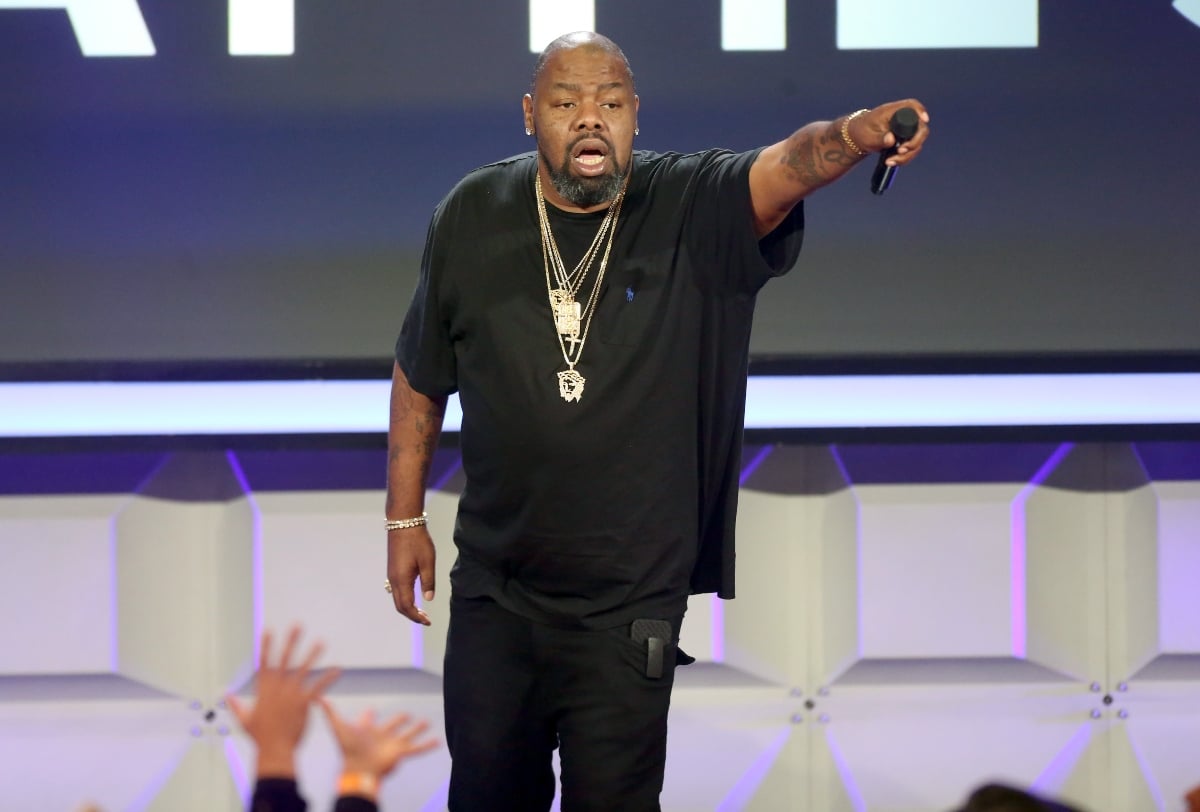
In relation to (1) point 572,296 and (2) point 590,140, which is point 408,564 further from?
(2) point 590,140

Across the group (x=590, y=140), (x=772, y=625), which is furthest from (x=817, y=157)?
(x=772, y=625)

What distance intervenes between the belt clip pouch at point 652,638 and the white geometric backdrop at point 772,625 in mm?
1080

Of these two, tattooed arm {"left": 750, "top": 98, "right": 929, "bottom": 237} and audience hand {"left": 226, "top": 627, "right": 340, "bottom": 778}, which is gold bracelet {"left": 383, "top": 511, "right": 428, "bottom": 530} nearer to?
audience hand {"left": 226, "top": 627, "right": 340, "bottom": 778}

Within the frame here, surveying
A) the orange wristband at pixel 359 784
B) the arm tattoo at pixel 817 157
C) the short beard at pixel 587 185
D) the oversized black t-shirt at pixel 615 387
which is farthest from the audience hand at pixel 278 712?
the arm tattoo at pixel 817 157

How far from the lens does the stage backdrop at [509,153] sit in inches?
122

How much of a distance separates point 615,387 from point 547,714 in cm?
58

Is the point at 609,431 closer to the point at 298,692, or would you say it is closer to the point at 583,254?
the point at 583,254

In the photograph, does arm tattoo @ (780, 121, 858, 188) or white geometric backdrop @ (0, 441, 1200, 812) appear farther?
white geometric backdrop @ (0, 441, 1200, 812)

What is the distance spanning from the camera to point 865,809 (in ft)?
11.5

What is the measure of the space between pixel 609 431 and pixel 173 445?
1.13m

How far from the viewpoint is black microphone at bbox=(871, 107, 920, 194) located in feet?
6.58

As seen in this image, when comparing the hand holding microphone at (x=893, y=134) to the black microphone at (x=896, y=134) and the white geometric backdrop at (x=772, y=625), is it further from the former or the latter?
the white geometric backdrop at (x=772, y=625)

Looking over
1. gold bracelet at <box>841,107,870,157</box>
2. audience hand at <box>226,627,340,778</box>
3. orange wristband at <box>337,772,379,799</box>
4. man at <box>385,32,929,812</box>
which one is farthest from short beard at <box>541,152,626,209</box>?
orange wristband at <box>337,772,379,799</box>

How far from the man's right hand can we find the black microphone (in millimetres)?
1073
